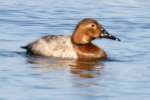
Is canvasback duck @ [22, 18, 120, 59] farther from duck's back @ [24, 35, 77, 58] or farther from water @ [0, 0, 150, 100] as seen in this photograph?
water @ [0, 0, 150, 100]

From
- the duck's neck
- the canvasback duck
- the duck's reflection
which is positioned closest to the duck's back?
the canvasback duck

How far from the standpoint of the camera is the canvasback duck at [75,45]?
1622cm

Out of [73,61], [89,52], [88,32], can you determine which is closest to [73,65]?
[73,61]

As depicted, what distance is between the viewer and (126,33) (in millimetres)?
18750

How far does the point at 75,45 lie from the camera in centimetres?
1653

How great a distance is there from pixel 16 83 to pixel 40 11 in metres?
9.25

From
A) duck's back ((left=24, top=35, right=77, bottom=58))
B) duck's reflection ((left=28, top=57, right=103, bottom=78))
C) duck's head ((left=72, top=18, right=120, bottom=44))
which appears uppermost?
duck's head ((left=72, top=18, right=120, bottom=44))

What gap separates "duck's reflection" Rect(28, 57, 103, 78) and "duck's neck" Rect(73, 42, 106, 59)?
0.82 ft

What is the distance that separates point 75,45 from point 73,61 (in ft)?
2.39

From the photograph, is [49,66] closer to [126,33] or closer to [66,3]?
Result: [126,33]

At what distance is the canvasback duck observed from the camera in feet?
53.2

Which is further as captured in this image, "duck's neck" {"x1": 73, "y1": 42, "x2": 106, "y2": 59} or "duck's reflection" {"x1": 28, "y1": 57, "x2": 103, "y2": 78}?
"duck's neck" {"x1": 73, "y1": 42, "x2": 106, "y2": 59}

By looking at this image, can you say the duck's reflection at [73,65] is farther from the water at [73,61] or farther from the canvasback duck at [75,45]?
the canvasback duck at [75,45]

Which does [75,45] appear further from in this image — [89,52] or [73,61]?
[73,61]
